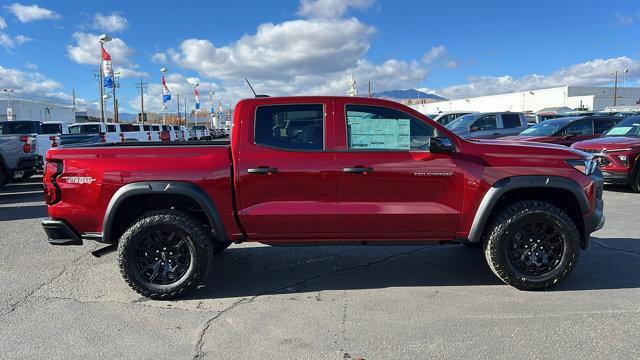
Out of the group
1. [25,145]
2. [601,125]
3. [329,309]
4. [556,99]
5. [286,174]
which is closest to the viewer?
[329,309]

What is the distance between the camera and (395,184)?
4.27 meters

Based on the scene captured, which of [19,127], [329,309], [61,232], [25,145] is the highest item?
[19,127]

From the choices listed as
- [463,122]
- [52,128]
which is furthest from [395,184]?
[52,128]

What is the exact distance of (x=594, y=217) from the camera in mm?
4430

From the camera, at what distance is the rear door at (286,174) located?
4.24 metres

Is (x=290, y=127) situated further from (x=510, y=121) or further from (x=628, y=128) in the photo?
(x=510, y=121)

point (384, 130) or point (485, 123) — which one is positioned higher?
point (485, 123)

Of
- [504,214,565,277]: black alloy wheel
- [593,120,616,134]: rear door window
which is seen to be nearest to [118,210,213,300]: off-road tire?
[504,214,565,277]: black alloy wheel

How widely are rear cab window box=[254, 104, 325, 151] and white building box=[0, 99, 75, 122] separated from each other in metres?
76.6

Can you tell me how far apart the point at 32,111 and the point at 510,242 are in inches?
3608

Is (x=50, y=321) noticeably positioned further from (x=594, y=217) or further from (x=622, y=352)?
(x=594, y=217)

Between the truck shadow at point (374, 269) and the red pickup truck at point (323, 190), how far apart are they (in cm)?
52

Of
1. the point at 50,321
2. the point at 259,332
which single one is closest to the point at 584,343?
the point at 259,332

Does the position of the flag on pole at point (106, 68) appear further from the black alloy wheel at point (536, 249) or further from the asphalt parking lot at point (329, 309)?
the black alloy wheel at point (536, 249)
